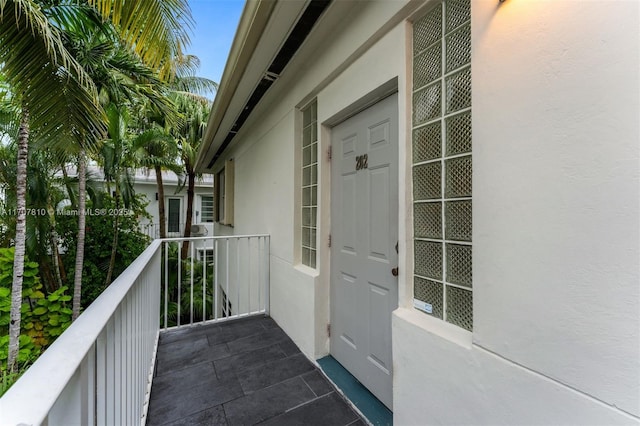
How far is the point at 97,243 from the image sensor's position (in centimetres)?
575

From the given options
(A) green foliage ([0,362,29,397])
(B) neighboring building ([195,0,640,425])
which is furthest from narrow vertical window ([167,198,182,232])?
(B) neighboring building ([195,0,640,425])

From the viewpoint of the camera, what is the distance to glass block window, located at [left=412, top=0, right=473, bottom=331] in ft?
4.28

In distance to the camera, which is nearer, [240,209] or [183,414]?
[183,414]

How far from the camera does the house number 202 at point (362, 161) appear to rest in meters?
2.02

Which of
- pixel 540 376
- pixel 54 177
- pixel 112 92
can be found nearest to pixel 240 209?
pixel 112 92

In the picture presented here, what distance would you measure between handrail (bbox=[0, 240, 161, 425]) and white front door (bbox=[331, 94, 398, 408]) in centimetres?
150

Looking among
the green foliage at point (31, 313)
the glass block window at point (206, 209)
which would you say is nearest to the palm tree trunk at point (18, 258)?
the green foliage at point (31, 313)

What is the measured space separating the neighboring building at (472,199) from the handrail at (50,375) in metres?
1.36

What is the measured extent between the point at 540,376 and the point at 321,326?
1.72 metres

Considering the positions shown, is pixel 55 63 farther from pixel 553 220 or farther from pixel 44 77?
pixel 553 220

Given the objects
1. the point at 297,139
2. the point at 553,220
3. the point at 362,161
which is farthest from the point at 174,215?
the point at 553,220

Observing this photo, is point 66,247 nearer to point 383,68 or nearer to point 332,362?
point 332,362

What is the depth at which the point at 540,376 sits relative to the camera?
961 mm

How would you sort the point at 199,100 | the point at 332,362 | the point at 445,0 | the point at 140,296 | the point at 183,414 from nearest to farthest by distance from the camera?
the point at 445,0, the point at 140,296, the point at 183,414, the point at 332,362, the point at 199,100
